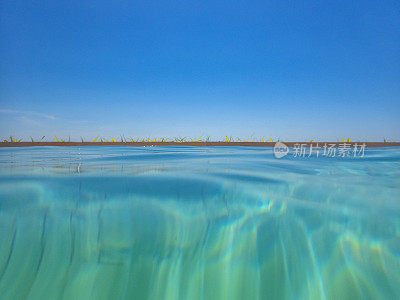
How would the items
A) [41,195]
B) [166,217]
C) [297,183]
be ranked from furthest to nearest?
[297,183] → [41,195] → [166,217]

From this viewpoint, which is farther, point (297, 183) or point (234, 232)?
point (297, 183)

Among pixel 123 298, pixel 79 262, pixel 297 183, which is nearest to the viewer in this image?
pixel 123 298

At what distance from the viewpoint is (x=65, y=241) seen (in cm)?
110

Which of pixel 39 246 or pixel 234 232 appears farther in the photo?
pixel 234 232

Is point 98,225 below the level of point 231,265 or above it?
above

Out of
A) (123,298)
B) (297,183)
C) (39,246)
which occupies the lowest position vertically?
(123,298)

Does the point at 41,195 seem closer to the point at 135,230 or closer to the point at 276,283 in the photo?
the point at 135,230

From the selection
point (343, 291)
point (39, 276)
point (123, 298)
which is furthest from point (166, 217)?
point (343, 291)

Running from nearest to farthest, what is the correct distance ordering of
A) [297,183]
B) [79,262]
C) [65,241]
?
[79,262]
[65,241]
[297,183]

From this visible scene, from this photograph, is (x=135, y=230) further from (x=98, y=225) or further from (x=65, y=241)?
(x=65, y=241)

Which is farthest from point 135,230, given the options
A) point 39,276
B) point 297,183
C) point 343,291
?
point 297,183

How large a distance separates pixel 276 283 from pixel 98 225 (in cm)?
100

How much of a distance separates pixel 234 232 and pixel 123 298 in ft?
2.10

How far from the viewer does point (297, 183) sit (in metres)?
2.17
